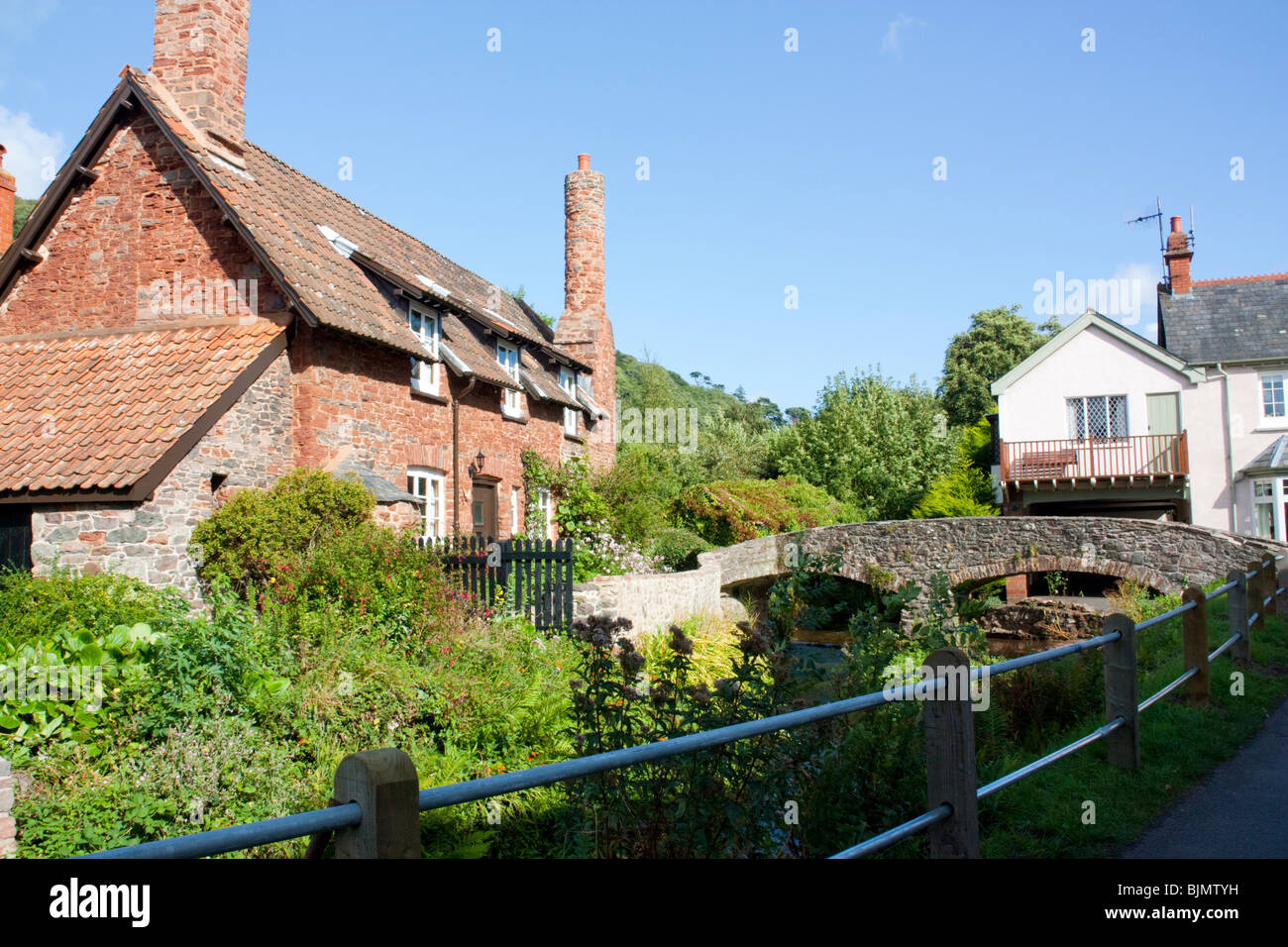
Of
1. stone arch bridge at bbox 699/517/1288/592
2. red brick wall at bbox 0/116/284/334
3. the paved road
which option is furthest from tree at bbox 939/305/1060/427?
the paved road

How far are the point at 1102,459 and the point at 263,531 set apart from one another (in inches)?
928

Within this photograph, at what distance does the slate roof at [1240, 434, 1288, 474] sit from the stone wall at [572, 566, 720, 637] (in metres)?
16.9

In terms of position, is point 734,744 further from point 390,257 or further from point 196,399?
point 390,257

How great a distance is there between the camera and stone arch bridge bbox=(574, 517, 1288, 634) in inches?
570

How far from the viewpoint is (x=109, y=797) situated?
21.6 feet

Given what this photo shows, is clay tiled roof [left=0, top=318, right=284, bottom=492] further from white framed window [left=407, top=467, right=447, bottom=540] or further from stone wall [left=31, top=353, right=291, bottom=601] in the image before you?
white framed window [left=407, top=467, right=447, bottom=540]

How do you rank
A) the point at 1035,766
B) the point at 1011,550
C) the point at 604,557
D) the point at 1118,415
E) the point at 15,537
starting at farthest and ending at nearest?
the point at 1118,415 < the point at 1011,550 < the point at 604,557 < the point at 15,537 < the point at 1035,766

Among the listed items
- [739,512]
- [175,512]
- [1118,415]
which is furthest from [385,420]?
[1118,415]

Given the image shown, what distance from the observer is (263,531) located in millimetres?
10969

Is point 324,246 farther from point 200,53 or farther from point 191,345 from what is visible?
point 191,345

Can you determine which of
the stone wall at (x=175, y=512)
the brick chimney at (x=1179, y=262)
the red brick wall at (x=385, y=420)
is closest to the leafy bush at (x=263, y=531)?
the stone wall at (x=175, y=512)
